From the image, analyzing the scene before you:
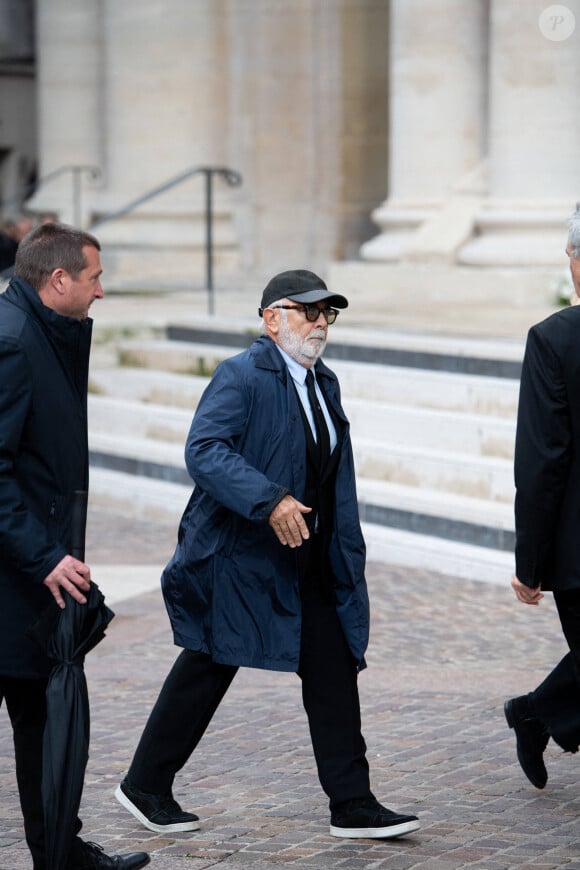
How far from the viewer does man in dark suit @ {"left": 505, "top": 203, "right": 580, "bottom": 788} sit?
4.46 m

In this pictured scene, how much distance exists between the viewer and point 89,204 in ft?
59.5

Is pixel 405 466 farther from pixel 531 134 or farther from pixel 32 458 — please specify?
pixel 32 458

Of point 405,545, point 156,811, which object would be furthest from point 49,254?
point 405,545

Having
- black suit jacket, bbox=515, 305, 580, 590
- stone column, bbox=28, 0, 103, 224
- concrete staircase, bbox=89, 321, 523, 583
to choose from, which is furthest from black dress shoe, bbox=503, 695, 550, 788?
A: stone column, bbox=28, 0, 103, 224

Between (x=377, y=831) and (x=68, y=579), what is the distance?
4.22 ft

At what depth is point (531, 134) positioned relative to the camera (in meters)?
13.5

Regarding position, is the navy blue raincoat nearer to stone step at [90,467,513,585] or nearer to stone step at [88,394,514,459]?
stone step at [90,467,513,585]

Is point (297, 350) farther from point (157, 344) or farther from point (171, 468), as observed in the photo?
point (157, 344)

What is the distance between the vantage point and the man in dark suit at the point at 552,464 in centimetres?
446

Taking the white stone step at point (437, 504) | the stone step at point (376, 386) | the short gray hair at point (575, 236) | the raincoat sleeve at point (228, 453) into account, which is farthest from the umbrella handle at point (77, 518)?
the stone step at point (376, 386)

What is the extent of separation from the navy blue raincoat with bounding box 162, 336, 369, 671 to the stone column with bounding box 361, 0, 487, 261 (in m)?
9.51

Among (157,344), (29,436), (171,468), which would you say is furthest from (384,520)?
(29,436)

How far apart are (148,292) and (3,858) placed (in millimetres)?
12099

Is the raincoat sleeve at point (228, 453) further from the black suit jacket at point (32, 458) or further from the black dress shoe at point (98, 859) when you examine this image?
the black dress shoe at point (98, 859)
